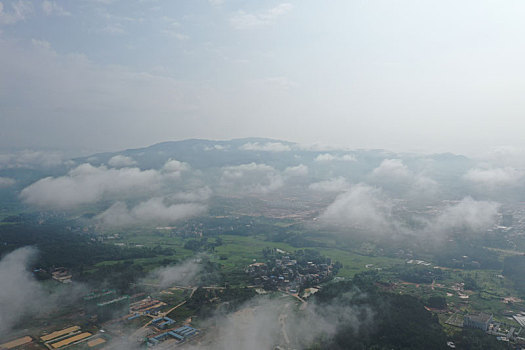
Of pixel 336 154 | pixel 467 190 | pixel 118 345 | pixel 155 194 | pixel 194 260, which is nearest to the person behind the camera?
pixel 118 345

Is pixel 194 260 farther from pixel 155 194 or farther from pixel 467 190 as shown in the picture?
pixel 467 190

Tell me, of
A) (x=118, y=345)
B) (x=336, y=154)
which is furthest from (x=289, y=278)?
(x=336, y=154)

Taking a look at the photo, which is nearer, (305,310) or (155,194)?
(305,310)

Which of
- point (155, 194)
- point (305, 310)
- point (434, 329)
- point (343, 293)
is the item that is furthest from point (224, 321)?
point (155, 194)

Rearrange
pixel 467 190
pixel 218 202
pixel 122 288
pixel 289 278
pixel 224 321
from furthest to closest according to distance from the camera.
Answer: pixel 218 202 → pixel 467 190 → pixel 289 278 → pixel 122 288 → pixel 224 321

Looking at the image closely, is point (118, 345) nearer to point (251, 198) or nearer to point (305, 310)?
point (305, 310)

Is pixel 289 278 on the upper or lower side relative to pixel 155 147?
lower

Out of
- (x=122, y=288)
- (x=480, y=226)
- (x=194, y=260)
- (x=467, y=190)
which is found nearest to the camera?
(x=122, y=288)

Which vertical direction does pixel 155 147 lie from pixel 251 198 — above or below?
above

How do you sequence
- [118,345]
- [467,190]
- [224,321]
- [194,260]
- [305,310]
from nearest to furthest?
1. [118,345]
2. [224,321]
3. [305,310]
4. [194,260]
5. [467,190]
